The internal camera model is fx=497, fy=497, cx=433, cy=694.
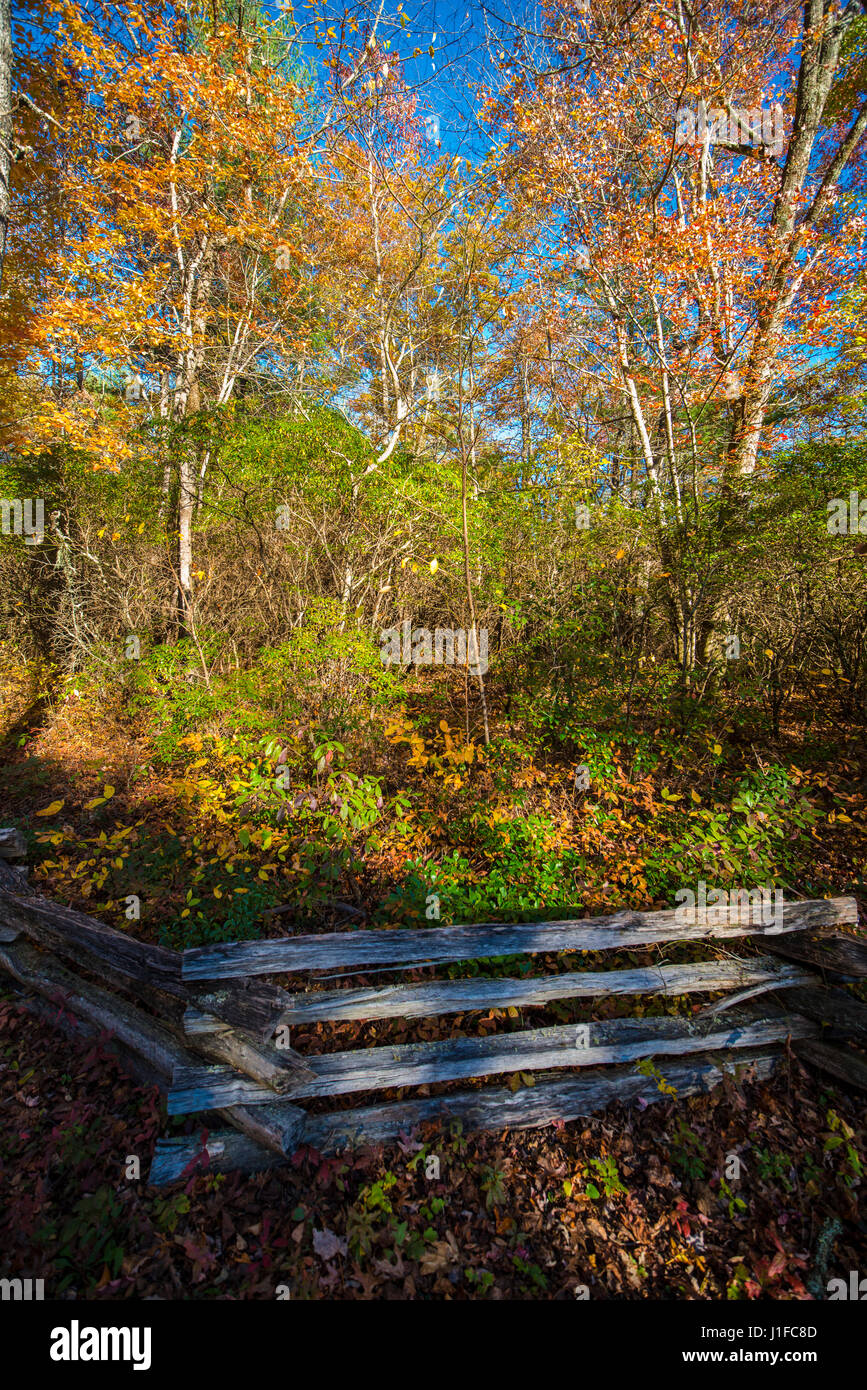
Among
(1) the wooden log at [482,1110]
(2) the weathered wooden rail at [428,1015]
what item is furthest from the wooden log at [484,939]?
(1) the wooden log at [482,1110]

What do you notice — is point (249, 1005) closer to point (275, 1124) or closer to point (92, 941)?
point (275, 1124)

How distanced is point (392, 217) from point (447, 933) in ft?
40.1

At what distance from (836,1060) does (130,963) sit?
4.83m

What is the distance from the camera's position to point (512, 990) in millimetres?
3396

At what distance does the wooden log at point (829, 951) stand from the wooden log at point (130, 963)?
3569 mm

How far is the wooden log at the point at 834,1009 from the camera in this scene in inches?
127

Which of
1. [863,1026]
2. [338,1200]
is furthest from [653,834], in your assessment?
[338,1200]

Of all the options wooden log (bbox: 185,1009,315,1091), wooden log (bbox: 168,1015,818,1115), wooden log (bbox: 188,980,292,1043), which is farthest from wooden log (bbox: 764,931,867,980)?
wooden log (bbox: 188,980,292,1043)

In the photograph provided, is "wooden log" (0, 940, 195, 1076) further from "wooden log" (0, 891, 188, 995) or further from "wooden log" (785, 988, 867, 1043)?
"wooden log" (785, 988, 867, 1043)

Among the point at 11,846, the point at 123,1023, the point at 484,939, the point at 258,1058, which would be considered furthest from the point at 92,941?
the point at 484,939

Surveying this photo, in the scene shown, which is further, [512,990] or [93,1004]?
[93,1004]

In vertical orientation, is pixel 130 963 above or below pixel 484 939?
below
